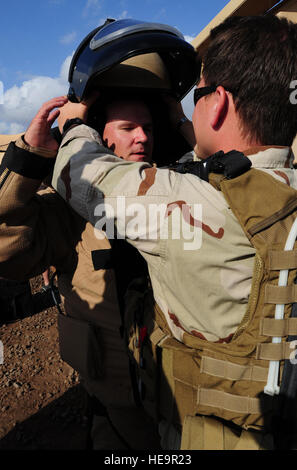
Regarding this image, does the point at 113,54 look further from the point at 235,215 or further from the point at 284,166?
the point at 235,215

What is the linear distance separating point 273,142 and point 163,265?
653mm

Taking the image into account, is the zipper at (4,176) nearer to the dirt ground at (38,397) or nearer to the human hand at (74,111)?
the human hand at (74,111)

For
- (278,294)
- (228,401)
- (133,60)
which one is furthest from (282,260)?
(133,60)

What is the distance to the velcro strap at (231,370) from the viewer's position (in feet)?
3.57

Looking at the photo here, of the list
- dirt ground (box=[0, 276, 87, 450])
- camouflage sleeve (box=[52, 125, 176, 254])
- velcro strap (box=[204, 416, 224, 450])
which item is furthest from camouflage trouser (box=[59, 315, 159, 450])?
dirt ground (box=[0, 276, 87, 450])

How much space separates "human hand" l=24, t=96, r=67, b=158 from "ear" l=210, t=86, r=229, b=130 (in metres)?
0.69

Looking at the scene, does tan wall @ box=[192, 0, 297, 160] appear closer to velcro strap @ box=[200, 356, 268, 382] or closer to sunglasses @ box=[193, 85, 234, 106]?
sunglasses @ box=[193, 85, 234, 106]

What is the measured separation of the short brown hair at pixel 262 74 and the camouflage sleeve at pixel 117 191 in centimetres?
40

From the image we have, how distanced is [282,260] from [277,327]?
22 centimetres

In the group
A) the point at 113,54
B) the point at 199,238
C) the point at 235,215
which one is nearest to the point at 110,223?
the point at 199,238

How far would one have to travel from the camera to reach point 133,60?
203 centimetres

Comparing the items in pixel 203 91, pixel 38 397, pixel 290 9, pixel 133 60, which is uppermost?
pixel 290 9

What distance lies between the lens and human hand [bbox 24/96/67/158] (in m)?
1.40

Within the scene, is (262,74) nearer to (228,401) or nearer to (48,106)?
(48,106)
